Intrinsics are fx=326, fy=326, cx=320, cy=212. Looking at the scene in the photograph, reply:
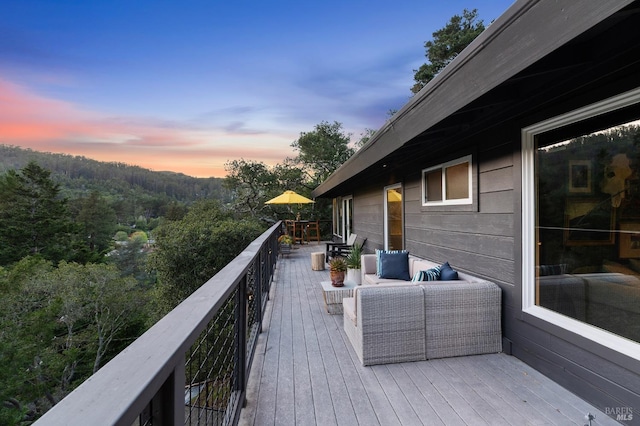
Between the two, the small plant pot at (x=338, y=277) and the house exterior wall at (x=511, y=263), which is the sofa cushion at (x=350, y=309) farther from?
the house exterior wall at (x=511, y=263)

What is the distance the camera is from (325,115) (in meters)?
19.0

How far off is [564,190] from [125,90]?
15874mm

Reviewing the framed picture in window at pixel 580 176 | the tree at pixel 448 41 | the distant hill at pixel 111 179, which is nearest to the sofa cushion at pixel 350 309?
the framed picture in window at pixel 580 176

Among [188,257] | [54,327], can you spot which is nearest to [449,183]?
[188,257]

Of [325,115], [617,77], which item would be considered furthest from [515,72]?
[325,115]

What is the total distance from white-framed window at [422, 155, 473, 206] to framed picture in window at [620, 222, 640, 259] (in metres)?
1.46

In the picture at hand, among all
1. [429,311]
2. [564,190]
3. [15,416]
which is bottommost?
[15,416]

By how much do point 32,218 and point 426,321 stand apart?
29059 millimetres

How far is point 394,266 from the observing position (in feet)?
14.3

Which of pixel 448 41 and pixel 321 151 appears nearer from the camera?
pixel 448 41

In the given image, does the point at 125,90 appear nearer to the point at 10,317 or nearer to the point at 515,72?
the point at 10,317

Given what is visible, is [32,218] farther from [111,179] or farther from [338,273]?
[338,273]

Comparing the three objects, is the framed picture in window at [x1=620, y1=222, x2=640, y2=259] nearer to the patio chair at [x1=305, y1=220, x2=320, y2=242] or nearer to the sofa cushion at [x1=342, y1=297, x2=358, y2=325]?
the sofa cushion at [x1=342, y1=297, x2=358, y2=325]

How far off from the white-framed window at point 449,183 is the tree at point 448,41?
14.6m
